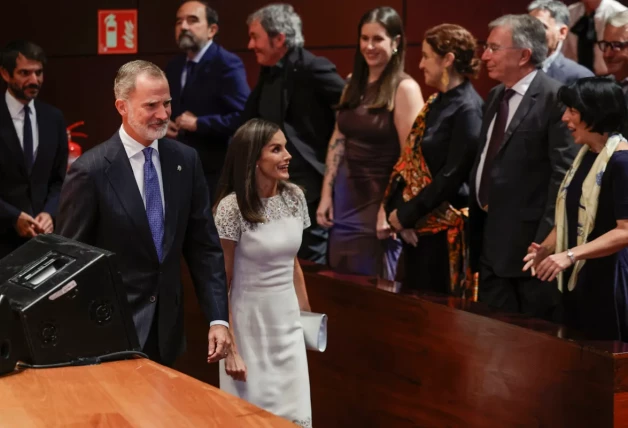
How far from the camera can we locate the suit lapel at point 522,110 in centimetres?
379

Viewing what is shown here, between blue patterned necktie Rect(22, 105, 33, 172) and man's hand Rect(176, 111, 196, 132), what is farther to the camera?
man's hand Rect(176, 111, 196, 132)

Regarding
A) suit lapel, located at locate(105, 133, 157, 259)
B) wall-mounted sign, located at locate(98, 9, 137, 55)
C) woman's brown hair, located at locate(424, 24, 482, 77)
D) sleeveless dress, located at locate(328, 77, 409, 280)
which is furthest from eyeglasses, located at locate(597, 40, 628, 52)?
wall-mounted sign, located at locate(98, 9, 137, 55)

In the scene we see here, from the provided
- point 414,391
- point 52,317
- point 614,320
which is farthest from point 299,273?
point 52,317

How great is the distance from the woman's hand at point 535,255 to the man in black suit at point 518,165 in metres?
0.11

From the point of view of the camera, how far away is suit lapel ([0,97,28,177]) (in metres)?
5.05

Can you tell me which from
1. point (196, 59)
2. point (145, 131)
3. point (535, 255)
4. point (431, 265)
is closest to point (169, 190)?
point (145, 131)

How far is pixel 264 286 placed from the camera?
11.4ft

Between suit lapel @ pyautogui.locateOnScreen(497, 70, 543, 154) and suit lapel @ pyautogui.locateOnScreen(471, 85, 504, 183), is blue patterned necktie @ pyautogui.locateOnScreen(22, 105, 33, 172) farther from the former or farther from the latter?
suit lapel @ pyautogui.locateOnScreen(497, 70, 543, 154)

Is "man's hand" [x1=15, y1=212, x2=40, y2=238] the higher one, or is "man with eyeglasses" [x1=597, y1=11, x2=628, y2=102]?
"man with eyeglasses" [x1=597, y1=11, x2=628, y2=102]

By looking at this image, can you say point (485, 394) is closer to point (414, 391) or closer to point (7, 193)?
point (414, 391)

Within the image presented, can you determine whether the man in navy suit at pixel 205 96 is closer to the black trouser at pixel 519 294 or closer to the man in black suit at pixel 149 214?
the black trouser at pixel 519 294

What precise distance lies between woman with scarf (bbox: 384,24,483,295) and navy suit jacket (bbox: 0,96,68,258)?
6.07 ft

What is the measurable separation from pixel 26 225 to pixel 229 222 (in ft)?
5.91

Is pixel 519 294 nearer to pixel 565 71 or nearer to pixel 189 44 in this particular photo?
pixel 565 71
